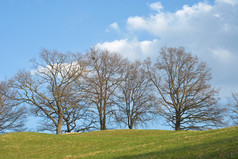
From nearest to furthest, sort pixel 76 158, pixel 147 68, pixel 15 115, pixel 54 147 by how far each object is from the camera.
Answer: pixel 76 158, pixel 54 147, pixel 147 68, pixel 15 115

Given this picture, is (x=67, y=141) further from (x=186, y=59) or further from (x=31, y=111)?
(x=186, y=59)

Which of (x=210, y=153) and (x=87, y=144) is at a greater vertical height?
(x=87, y=144)

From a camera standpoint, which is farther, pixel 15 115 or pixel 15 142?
pixel 15 115

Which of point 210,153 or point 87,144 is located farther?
point 87,144

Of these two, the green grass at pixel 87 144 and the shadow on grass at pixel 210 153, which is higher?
the green grass at pixel 87 144

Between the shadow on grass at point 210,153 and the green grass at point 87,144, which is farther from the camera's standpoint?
the green grass at point 87,144

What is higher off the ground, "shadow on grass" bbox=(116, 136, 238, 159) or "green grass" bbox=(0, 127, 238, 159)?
"green grass" bbox=(0, 127, 238, 159)

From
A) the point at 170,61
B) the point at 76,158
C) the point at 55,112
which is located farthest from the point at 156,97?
the point at 76,158

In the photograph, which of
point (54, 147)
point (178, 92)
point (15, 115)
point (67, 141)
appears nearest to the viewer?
point (54, 147)

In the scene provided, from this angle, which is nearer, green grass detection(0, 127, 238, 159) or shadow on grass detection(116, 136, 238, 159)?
shadow on grass detection(116, 136, 238, 159)

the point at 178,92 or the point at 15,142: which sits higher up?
the point at 178,92

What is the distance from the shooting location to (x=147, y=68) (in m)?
42.1

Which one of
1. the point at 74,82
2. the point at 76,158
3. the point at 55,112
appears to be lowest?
the point at 76,158

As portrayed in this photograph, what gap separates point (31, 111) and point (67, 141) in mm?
17065
